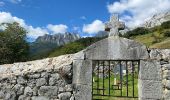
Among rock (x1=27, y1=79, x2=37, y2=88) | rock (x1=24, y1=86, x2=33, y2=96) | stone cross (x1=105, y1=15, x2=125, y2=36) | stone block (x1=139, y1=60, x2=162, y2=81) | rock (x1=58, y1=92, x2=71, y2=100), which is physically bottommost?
rock (x1=58, y1=92, x2=71, y2=100)

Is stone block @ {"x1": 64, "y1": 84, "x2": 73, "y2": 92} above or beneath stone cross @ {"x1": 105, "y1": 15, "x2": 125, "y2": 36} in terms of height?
beneath

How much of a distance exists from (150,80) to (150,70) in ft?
0.82

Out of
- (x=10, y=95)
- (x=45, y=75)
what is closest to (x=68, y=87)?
(x=45, y=75)

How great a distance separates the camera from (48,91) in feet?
25.5

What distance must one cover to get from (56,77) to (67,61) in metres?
0.52

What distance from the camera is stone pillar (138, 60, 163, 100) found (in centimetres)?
743

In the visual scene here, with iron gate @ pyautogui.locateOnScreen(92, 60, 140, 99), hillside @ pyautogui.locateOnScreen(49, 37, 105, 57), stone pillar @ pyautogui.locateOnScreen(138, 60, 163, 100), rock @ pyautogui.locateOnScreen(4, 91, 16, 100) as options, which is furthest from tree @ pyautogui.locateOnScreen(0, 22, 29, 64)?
stone pillar @ pyautogui.locateOnScreen(138, 60, 163, 100)

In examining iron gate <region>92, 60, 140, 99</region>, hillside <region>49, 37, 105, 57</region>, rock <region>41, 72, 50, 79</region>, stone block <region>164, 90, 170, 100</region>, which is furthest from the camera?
hillside <region>49, 37, 105, 57</region>

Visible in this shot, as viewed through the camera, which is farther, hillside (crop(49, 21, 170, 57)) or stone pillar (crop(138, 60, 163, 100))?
hillside (crop(49, 21, 170, 57))

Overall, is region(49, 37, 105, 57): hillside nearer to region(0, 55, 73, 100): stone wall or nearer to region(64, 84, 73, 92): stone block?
region(0, 55, 73, 100): stone wall

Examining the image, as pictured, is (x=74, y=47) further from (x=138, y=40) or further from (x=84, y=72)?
(x=84, y=72)

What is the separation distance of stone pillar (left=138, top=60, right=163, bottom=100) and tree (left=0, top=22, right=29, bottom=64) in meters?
26.5

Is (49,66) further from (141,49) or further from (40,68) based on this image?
(141,49)

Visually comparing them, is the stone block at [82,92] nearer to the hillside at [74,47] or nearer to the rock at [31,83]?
the rock at [31,83]
